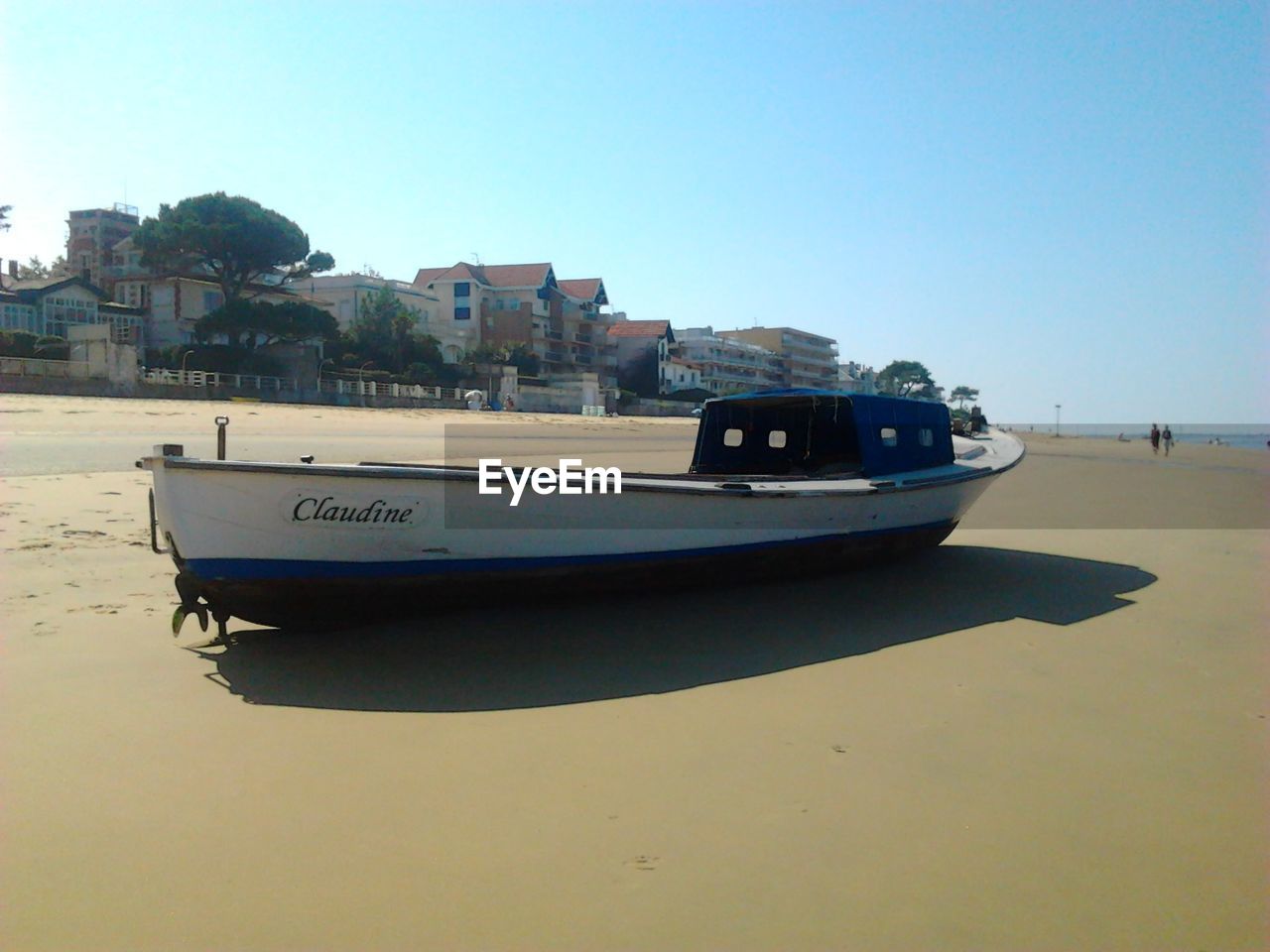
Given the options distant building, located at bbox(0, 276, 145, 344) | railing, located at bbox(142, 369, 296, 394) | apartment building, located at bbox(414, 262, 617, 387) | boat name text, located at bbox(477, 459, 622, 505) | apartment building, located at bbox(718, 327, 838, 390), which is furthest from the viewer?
apartment building, located at bbox(718, 327, 838, 390)

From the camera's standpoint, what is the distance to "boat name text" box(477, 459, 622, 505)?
5.23m

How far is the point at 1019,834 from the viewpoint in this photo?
3.14 m

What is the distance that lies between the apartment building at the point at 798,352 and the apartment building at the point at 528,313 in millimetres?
25531

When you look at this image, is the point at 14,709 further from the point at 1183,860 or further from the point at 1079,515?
the point at 1079,515

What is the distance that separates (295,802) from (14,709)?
68.8 inches

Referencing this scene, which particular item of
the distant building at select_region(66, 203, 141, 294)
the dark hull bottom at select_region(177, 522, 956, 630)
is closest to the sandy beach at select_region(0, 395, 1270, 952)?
the dark hull bottom at select_region(177, 522, 956, 630)

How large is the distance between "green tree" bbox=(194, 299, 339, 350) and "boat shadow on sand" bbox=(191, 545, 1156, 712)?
39184 millimetres

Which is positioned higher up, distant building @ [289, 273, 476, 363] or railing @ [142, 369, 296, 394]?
distant building @ [289, 273, 476, 363]

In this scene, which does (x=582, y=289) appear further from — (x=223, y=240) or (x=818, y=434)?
(x=818, y=434)

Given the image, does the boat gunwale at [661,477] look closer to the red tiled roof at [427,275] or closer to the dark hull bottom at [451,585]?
Result: the dark hull bottom at [451,585]

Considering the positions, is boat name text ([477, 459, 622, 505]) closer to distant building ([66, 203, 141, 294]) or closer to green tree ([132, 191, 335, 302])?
green tree ([132, 191, 335, 302])

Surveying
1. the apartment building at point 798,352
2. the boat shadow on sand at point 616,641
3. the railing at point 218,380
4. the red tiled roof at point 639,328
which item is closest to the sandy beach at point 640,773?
the boat shadow on sand at point 616,641

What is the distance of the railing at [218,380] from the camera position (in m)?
31.6

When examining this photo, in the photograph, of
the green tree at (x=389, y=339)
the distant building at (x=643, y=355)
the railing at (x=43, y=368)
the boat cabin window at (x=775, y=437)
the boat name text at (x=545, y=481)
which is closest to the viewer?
the boat name text at (x=545, y=481)
